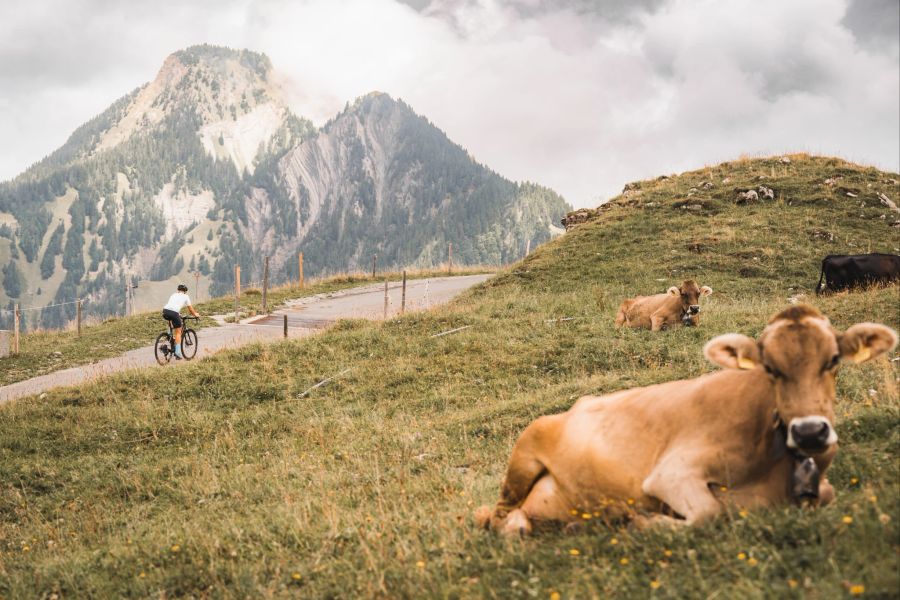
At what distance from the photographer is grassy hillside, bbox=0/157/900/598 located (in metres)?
4.26

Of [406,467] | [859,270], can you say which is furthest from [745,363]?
[859,270]

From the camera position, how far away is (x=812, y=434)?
412 cm

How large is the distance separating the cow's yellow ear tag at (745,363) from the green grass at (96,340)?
2405cm

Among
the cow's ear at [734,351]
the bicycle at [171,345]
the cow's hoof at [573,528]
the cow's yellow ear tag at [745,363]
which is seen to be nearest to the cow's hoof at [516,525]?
the cow's hoof at [573,528]

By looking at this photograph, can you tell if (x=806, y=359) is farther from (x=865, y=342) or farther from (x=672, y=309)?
(x=672, y=309)

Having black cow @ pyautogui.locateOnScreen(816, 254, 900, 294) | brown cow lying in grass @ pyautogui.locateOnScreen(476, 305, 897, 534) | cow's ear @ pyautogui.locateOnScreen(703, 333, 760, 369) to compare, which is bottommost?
brown cow lying in grass @ pyautogui.locateOnScreen(476, 305, 897, 534)

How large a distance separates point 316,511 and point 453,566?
3.26 metres

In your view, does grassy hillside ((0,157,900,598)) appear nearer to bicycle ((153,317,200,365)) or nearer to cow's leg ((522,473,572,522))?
cow's leg ((522,473,572,522))

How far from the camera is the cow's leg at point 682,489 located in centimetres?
453

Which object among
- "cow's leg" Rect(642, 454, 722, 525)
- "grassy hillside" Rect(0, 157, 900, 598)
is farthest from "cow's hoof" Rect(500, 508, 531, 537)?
"cow's leg" Rect(642, 454, 722, 525)

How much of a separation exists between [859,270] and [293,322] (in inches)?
920

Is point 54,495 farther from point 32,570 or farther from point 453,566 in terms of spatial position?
point 453,566

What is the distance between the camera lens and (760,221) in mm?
32219

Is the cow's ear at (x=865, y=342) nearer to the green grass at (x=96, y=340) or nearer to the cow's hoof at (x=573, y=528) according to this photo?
the cow's hoof at (x=573, y=528)
